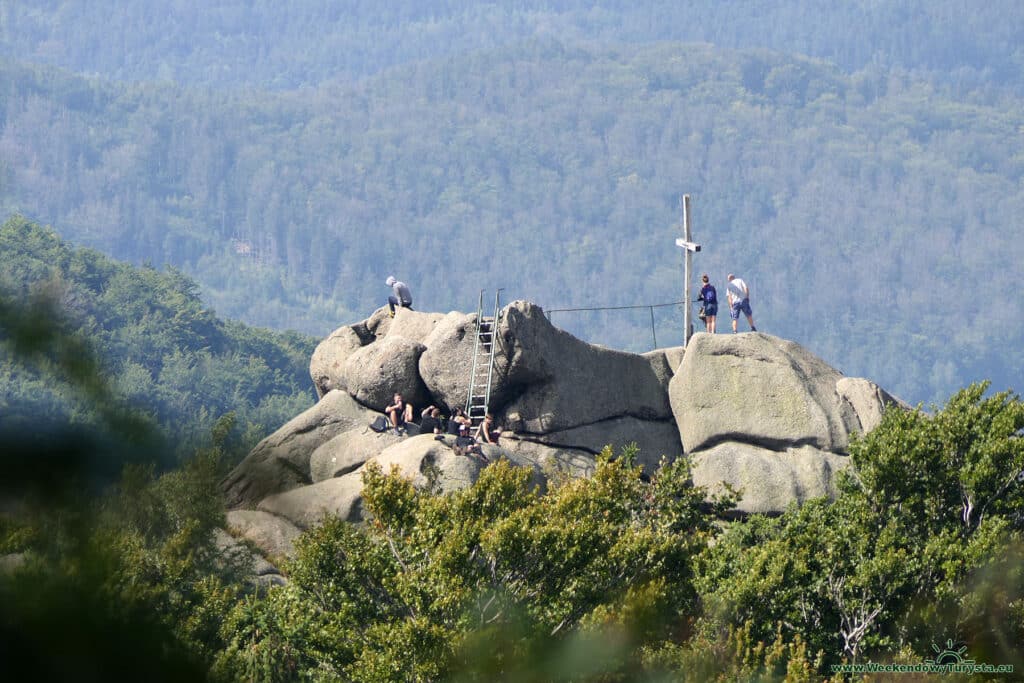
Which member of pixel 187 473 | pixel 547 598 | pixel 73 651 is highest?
pixel 187 473

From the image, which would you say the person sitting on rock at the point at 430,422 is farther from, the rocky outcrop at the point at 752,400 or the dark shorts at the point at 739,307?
the dark shorts at the point at 739,307

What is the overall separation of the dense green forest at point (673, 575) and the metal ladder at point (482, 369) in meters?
7.55

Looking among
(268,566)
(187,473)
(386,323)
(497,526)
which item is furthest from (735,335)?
(187,473)

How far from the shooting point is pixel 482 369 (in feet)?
103

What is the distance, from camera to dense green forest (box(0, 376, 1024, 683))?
55.7 feet

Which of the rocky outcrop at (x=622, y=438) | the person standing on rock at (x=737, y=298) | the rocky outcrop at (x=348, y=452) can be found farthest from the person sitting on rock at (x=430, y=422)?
the person standing on rock at (x=737, y=298)

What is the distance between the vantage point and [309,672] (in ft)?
60.2

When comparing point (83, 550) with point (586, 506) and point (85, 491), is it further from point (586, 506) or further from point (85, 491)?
point (586, 506)

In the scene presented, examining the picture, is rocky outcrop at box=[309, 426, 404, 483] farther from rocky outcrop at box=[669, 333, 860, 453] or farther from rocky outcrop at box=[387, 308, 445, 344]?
rocky outcrop at box=[669, 333, 860, 453]

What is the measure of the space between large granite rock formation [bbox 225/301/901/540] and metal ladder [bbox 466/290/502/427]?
0.19 m

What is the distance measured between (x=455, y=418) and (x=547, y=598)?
11.9 meters

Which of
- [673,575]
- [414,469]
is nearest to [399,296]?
[414,469]

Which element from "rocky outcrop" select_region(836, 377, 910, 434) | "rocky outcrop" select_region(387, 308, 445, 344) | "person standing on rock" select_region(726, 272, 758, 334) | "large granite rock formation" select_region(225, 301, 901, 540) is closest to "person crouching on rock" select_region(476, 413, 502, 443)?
"large granite rock formation" select_region(225, 301, 901, 540)

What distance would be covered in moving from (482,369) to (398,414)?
1.95 meters
